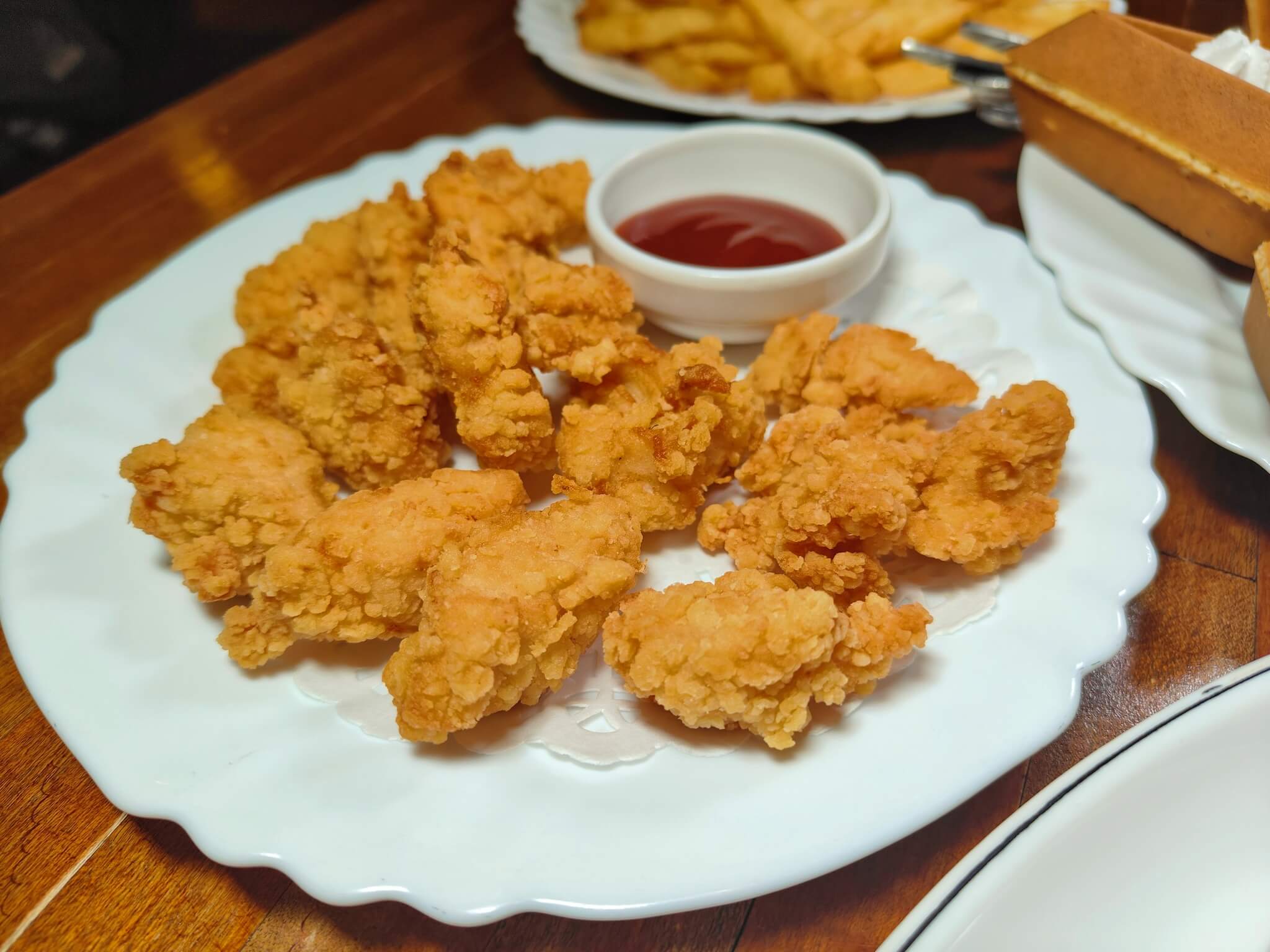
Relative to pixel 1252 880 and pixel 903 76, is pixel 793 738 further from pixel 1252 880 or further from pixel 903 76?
pixel 903 76

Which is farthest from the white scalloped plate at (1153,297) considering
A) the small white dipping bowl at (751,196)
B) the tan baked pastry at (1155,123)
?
the small white dipping bowl at (751,196)

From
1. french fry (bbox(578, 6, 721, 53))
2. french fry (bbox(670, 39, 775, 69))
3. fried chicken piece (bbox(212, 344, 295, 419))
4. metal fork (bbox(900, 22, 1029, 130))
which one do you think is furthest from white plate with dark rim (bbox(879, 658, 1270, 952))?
french fry (bbox(578, 6, 721, 53))

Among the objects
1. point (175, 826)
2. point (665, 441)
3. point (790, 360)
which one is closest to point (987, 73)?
point (790, 360)

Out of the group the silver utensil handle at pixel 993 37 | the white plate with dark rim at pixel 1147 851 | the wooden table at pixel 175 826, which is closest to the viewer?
the white plate with dark rim at pixel 1147 851

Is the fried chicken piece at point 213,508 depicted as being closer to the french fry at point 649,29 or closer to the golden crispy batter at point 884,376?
the golden crispy batter at point 884,376

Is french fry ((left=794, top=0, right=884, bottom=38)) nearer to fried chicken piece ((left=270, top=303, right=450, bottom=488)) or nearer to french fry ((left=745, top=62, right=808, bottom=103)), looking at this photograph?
french fry ((left=745, top=62, right=808, bottom=103))

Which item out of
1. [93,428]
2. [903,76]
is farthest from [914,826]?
[903,76]
